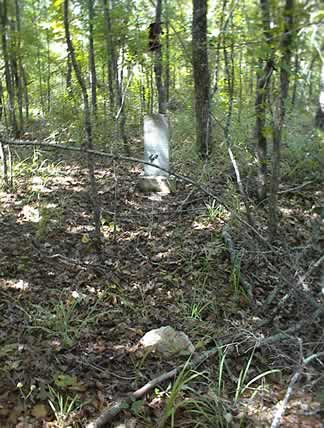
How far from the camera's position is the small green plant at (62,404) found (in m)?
2.51

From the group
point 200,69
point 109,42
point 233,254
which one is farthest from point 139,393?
point 200,69

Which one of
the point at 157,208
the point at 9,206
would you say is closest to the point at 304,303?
the point at 157,208

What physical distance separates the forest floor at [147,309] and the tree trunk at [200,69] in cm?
147

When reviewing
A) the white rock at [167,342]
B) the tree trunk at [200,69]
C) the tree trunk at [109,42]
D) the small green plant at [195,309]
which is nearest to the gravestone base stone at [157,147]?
the tree trunk at [200,69]

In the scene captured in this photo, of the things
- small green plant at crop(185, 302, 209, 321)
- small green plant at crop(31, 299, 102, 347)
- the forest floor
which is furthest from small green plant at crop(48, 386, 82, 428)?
small green plant at crop(185, 302, 209, 321)

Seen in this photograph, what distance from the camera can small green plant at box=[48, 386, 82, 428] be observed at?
2.51 m

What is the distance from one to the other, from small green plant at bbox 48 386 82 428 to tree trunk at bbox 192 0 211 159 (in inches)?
165

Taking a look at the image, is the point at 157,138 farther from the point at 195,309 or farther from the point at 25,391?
the point at 25,391

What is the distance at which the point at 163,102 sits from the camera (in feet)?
22.6

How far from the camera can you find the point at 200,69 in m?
6.51

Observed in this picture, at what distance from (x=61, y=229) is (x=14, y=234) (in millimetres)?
512

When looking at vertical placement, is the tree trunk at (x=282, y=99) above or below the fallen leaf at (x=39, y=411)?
above

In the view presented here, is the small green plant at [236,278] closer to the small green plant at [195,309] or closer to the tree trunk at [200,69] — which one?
the small green plant at [195,309]

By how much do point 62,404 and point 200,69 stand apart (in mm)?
5424
